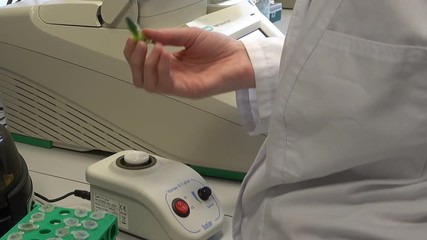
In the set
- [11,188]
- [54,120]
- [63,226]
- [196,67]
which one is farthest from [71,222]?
[54,120]

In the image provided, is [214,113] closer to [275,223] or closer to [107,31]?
[107,31]

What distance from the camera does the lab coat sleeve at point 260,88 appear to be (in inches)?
28.7

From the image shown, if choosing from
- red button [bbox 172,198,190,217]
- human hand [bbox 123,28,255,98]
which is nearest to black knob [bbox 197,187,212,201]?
red button [bbox 172,198,190,217]

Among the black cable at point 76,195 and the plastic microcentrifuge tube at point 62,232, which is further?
the black cable at point 76,195

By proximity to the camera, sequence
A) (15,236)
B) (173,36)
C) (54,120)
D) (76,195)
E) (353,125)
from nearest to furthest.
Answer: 1. (353,125)
2. (15,236)
3. (173,36)
4. (76,195)
5. (54,120)

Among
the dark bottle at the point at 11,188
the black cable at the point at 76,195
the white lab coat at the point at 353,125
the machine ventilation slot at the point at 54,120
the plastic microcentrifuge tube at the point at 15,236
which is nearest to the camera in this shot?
the white lab coat at the point at 353,125

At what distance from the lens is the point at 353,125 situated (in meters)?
0.49

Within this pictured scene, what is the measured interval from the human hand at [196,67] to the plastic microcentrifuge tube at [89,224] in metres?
0.18

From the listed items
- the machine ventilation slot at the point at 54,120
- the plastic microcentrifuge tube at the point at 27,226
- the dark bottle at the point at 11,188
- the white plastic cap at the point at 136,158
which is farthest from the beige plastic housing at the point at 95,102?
the plastic microcentrifuge tube at the point at 27,226

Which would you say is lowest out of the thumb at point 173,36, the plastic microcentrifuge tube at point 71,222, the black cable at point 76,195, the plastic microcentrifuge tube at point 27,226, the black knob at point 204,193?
the black cable at point 76,195

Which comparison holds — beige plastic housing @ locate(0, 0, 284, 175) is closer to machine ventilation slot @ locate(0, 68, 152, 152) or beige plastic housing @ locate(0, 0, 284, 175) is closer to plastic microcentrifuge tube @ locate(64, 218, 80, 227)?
machine ventilation slot @ locate(0, 68, 152, 152)

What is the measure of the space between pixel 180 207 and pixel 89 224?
0.14 meters

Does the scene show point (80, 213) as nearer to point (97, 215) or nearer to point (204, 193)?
point (97, 215)

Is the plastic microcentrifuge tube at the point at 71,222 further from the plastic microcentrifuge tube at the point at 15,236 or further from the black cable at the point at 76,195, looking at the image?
the black cable at the point at 76,195
